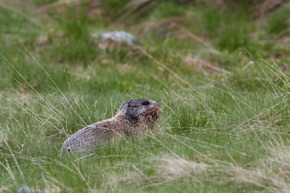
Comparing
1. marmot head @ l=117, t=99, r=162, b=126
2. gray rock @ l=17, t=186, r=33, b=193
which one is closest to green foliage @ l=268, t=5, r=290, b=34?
marmot head @ l=117, t=99, r=162, b=126

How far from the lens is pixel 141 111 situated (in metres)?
5.88

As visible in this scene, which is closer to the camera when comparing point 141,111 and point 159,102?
point 141,111

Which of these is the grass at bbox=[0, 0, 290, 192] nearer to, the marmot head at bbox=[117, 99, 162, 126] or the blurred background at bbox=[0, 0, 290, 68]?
the blurred background at bbox=[0, 0, 290, 68]

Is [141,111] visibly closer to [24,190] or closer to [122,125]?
[122,125]

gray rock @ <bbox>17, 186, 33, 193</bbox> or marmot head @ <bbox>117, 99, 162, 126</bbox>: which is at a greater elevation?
marmot head @ <bbox>117, 99, 162, 126</bbox>

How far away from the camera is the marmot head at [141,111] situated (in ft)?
19.2

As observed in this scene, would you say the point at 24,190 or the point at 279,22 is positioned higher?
the point at 279,22

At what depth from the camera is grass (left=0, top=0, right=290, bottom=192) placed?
4.42m

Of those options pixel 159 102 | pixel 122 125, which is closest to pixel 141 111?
pixel 122 125

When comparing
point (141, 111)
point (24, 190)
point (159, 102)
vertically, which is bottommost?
point (159, 102)

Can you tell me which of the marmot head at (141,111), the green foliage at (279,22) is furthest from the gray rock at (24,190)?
the green foliage at (279,22)

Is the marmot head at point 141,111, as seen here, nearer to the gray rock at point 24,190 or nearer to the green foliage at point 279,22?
the gray rock at point 24,190

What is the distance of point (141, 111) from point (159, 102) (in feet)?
3.19

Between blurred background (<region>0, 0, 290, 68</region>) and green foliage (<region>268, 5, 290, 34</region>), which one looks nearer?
blurred background (<region>0, 0, 290, 68</region>)
